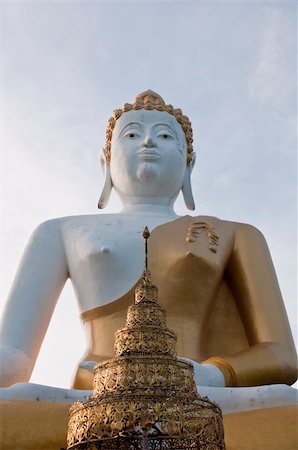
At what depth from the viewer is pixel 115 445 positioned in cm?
311

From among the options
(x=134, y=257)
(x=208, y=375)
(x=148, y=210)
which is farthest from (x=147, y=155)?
(x=208, y=375)

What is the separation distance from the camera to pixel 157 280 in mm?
4707

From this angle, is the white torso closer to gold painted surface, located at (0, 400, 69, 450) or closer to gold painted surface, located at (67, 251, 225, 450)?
gold painted surface, located at (0, 400, 69, 450)

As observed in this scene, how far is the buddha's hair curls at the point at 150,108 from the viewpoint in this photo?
5566 millimetres

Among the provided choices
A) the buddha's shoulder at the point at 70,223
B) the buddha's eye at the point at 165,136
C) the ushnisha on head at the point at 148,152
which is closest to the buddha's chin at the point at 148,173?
the ushnisha on head at the point at 148,152

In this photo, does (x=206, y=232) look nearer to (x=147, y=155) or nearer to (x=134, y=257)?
(x=134, y=257)

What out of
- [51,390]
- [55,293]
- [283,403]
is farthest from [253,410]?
[55,293]

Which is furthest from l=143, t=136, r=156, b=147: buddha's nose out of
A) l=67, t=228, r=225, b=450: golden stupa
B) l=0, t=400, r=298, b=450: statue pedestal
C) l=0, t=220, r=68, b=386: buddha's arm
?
l=67, t=228, r=225, b=450: golden stupa

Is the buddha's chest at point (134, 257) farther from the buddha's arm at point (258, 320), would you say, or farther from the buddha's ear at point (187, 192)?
the buddha's ear at point (187, 192)

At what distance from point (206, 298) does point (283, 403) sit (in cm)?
118

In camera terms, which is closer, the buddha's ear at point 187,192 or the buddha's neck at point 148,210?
the buddha's neck at point 148,210

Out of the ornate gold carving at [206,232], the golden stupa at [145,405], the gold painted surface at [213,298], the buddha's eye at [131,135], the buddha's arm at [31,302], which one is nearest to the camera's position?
the golden stupa at [145,405]

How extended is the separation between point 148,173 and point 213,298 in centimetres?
111

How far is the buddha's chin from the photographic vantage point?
523 cm
